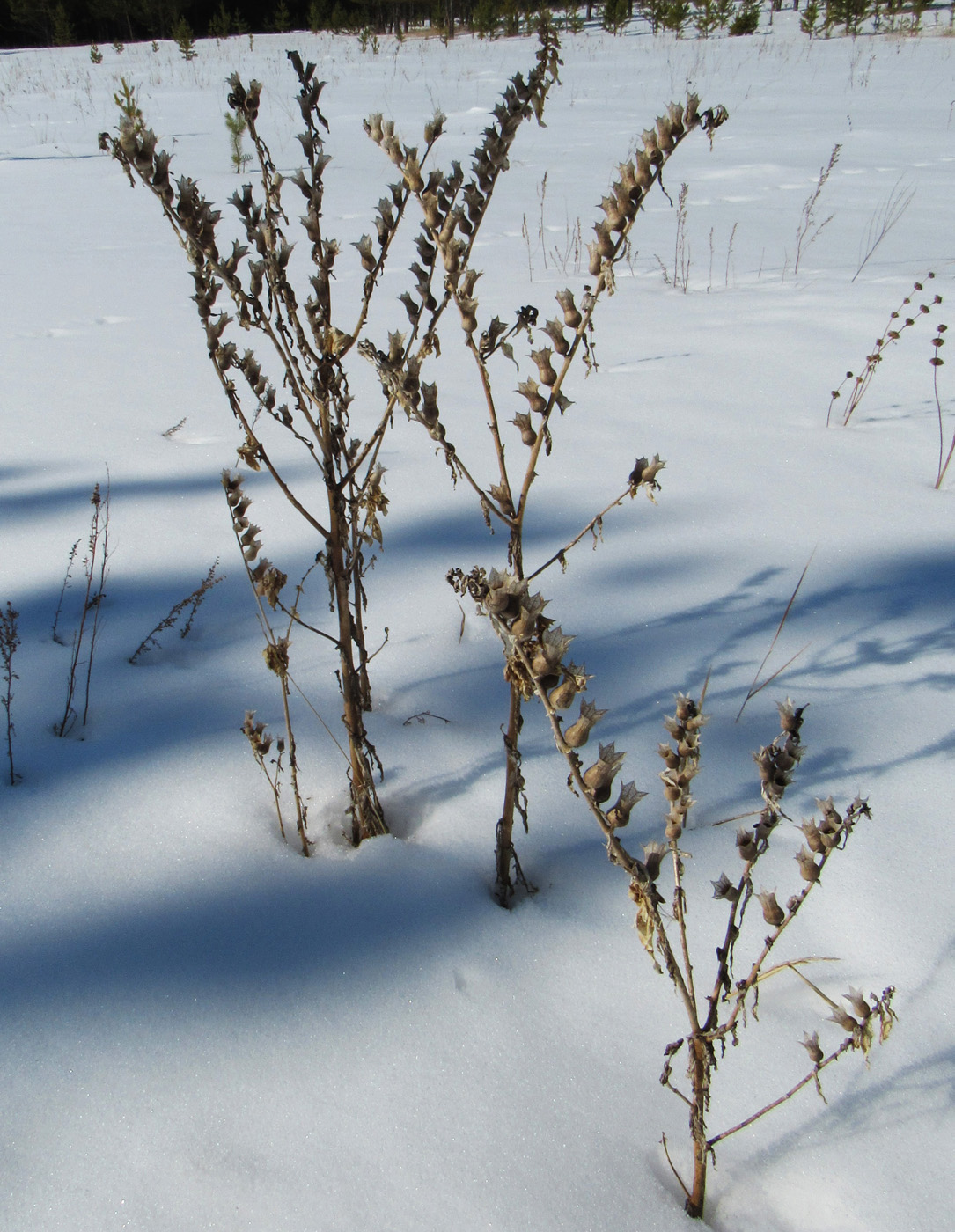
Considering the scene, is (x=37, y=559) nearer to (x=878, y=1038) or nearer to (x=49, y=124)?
(x=878, y=1038)

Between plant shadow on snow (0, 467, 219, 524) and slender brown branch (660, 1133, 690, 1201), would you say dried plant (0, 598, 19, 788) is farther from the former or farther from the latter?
slender brown branch (660, 1133, 690, 1201)

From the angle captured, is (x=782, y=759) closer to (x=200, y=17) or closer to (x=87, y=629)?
(x=87, y=629)

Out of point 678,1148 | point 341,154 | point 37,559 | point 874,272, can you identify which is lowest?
point 678,1148

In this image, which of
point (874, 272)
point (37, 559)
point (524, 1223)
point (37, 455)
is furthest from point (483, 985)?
point (874, 272)

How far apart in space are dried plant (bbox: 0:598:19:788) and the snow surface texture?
22mm

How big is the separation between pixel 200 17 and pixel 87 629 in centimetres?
3465

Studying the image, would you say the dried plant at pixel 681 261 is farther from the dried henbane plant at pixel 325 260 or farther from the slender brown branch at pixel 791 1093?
the slender brown branch at pixel 791 1093

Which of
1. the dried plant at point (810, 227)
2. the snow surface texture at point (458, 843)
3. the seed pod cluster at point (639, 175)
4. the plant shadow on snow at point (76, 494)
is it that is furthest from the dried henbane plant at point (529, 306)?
the dried plant at point (810, 227)

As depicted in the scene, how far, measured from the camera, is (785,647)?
1.65 metres

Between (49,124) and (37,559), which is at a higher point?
(49,124)

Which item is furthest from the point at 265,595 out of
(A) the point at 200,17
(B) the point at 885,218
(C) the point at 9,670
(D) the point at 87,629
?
(A) the point at 200,17

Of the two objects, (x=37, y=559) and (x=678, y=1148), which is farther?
(x=37, y=559)

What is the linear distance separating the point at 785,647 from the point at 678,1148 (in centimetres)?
100

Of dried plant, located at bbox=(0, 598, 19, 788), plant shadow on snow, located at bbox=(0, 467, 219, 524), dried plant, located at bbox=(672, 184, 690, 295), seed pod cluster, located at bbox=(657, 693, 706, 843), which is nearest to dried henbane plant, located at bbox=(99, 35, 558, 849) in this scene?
seed pod cluster, located at bbox=(657, 693, 706, 843)
